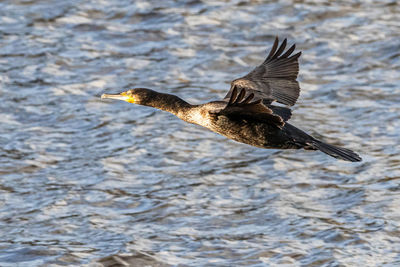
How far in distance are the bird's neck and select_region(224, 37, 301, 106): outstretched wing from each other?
1.42ft

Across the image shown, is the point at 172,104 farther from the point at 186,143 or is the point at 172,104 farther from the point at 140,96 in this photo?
the point at 186,143

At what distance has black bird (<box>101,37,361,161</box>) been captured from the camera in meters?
6.73

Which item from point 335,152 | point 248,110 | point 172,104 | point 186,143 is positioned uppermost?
point 248,110

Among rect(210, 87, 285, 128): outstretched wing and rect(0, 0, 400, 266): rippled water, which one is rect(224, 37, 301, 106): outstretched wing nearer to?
rect(210, 87, 285, 128): outstretched wing

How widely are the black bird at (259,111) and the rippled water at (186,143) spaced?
1.69 metres

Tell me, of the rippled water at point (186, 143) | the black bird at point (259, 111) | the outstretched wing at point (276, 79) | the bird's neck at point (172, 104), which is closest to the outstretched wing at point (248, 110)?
the black bird at point (259, 111)

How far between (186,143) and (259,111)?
4.34 metres

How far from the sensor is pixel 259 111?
6.63 meters

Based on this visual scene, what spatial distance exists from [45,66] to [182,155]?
116 inches

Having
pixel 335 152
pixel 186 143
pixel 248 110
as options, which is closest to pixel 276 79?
pixel 335 152

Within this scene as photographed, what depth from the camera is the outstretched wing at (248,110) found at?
6461 mm

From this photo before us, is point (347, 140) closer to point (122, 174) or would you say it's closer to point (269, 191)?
point (269, 191)

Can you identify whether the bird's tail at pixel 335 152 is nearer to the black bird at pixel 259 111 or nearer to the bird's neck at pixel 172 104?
the black bird at pixel 259 111

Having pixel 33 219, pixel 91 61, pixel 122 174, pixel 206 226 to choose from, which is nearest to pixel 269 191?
pixel 206 226
